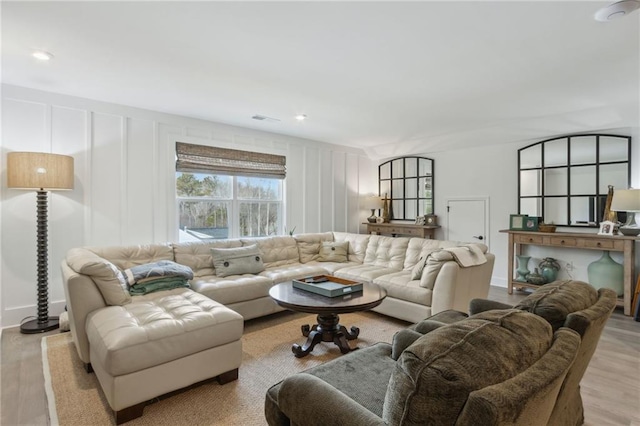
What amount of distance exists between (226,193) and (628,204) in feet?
16.5

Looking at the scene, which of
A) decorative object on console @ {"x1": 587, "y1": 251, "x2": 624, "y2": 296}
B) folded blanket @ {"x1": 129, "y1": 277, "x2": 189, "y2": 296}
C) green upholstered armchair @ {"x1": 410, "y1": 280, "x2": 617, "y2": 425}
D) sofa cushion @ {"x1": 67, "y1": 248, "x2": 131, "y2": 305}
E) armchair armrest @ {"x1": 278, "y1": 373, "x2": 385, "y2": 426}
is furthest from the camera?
decorative object on console @ {"x1": 587, "y1": 251, "x2": 624, "y2": 296}

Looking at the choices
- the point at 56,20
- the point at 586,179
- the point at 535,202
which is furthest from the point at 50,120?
the point at 586,179

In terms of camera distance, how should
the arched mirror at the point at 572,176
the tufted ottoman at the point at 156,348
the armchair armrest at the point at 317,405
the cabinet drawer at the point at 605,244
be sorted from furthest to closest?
the arched mirror at the point at 572,176 < the cabinet drawer at the point at 605,244 < the tufted ottoman at the point at 156,348 < the armchair armrest at the point at 317,405

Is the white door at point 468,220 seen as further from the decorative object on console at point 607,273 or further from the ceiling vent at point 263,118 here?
the ceiling vent at point 263,118

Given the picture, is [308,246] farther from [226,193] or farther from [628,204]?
[628,204]

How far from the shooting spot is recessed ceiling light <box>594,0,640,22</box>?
192 centimetres

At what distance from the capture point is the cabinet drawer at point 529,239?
453 cm

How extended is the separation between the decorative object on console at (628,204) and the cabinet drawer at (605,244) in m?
0.16

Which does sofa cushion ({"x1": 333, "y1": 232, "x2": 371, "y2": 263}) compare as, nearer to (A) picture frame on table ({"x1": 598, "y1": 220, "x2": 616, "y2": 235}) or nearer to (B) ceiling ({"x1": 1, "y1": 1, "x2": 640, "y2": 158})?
(B) ceiling ({"x1": 1, "y1": 1, "x2": 640, "y2": 158})

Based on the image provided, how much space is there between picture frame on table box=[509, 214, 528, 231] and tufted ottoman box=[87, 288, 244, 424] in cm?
425

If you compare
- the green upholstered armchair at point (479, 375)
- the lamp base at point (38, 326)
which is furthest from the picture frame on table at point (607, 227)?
the lamp base at point (38, 326)

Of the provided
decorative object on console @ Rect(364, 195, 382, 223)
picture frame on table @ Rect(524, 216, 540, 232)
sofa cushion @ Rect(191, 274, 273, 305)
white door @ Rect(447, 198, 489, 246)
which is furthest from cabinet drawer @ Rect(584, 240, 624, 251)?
sofa cushion @ Rect(191, 274, 273, 305)

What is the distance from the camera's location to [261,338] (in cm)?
312

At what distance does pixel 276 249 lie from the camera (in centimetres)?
452
